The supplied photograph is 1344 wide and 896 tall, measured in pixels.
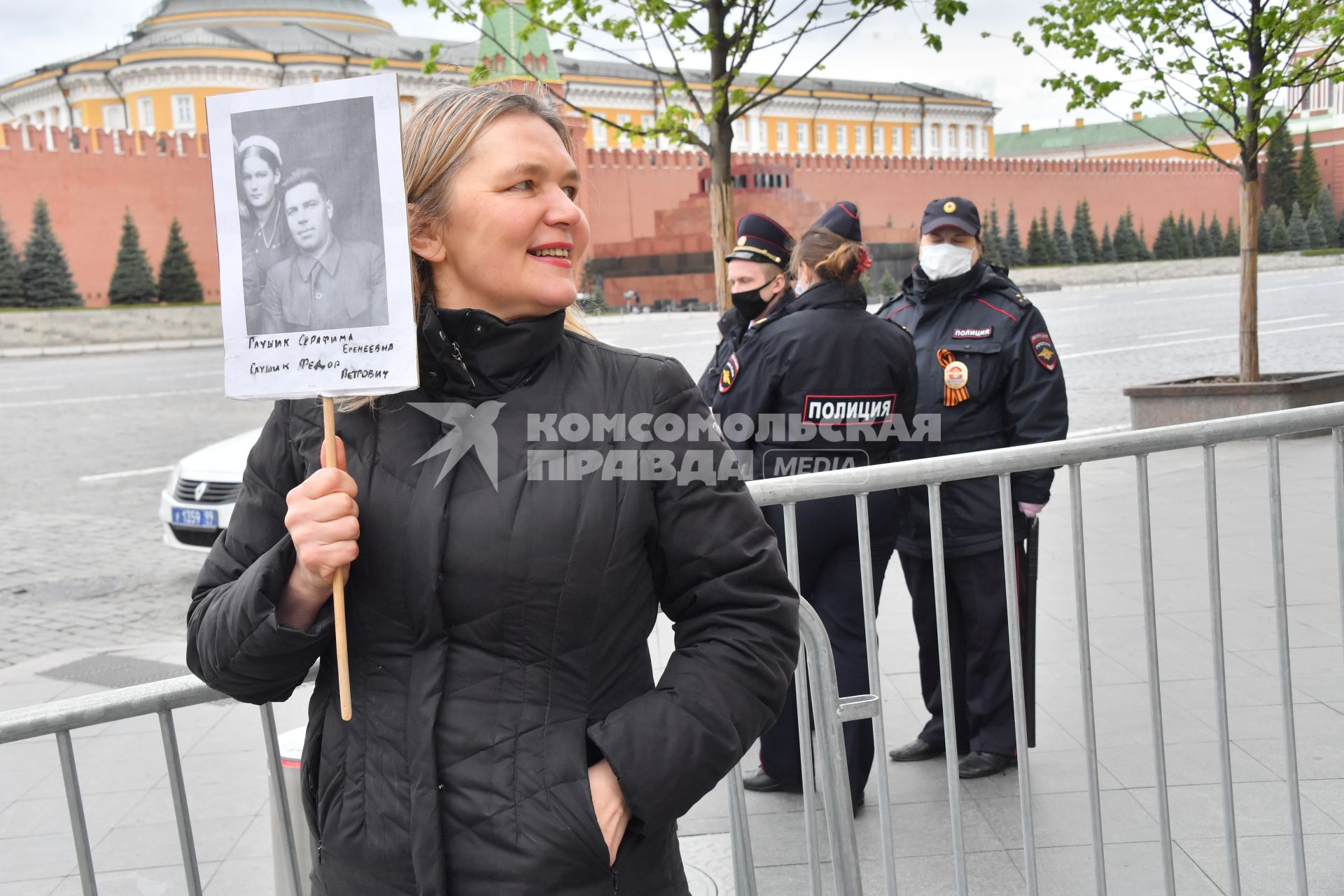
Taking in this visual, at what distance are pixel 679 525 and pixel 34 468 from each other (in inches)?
457

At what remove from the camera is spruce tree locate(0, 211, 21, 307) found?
117 feet

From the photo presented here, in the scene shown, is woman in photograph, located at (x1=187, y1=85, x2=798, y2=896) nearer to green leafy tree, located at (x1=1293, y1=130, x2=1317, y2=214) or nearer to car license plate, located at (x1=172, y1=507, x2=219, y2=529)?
car license plate, located at (x1=172, y1=507, x2=219, y2=529)

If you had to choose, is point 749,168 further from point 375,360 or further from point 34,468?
point 375,360

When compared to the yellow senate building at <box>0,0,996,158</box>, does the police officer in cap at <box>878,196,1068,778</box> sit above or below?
below

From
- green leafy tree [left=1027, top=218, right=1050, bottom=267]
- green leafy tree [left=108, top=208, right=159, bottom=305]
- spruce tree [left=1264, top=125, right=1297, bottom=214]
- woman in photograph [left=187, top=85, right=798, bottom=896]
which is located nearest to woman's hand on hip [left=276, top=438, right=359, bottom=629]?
woman in photograph [left=187, top=85, right=798, bottom=896]

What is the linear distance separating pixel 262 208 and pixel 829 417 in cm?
236

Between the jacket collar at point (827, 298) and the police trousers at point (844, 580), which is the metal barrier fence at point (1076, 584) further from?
the jacket collar at point (827, 298)

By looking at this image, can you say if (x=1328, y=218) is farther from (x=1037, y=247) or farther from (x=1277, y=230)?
(x=1037, y=247)

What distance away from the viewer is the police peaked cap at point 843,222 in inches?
155

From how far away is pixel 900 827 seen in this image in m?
3.53

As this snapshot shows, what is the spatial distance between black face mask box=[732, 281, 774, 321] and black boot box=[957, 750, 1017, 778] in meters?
1.60

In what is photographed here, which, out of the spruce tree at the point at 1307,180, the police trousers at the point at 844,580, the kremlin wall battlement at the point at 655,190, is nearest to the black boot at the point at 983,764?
the police trousers at the point at 844,580

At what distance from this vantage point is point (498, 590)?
57.2 inches

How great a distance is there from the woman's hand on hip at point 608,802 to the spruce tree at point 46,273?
131 ft
